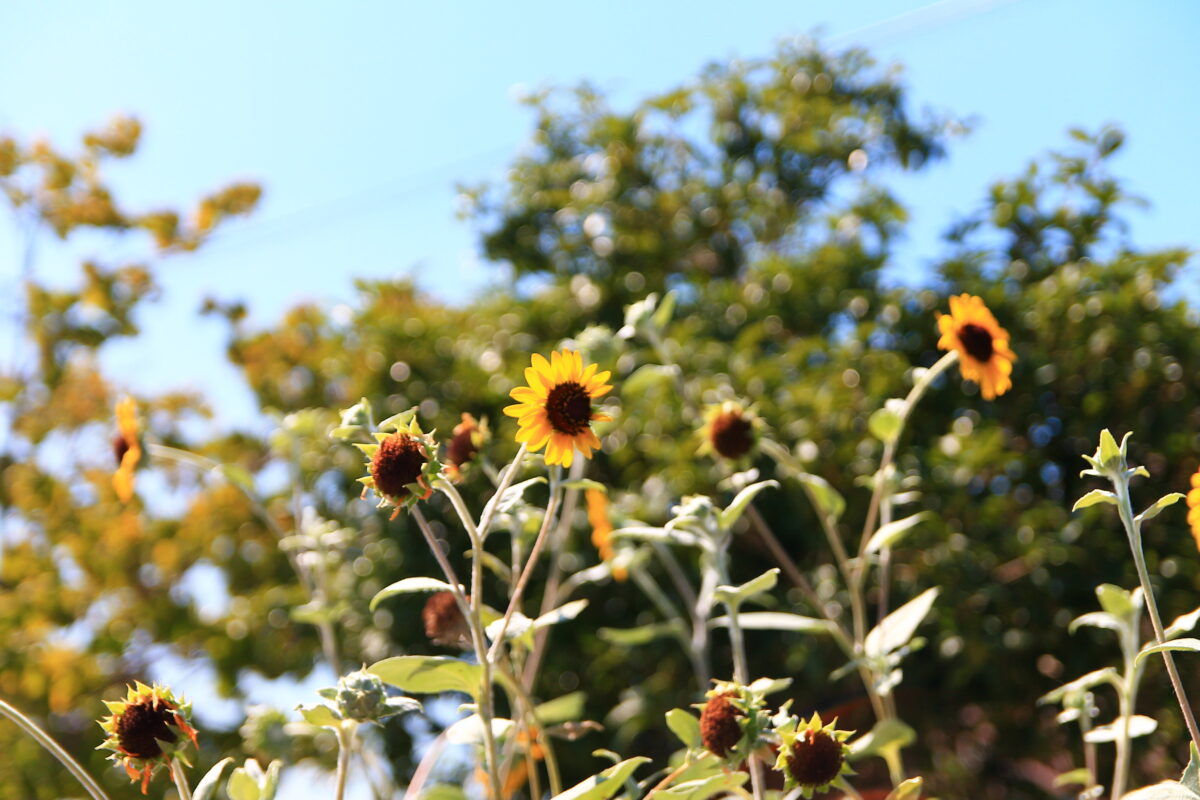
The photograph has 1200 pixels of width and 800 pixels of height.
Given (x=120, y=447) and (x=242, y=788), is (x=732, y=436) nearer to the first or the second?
(x=242, y=788)

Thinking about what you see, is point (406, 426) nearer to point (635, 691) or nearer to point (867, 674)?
point (867, 674)

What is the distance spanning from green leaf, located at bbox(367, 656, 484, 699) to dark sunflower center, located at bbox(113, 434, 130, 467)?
826 millimetres

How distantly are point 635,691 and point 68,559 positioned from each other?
9.08 ft

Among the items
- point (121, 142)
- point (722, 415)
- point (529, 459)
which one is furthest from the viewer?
point (121, 142)

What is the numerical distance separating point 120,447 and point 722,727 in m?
1.06

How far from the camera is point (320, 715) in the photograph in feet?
3.01

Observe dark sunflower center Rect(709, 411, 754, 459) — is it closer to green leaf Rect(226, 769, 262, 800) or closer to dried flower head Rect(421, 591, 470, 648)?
dried flower head Rect(421, 591, 470, 648)

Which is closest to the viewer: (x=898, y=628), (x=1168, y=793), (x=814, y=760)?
(x=1168, y=793)

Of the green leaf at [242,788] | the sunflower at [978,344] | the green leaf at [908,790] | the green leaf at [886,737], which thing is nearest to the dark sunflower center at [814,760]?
the green leaf at [908,790]

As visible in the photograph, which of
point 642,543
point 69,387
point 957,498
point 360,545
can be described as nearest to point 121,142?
point 69,387

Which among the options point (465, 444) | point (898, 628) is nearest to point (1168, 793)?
point (898, 628)

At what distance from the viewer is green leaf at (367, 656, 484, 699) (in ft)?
2.96

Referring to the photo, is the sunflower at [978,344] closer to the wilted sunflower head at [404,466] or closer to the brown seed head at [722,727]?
the brown seed head at [722,727]

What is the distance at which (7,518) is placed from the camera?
15.3 ft
